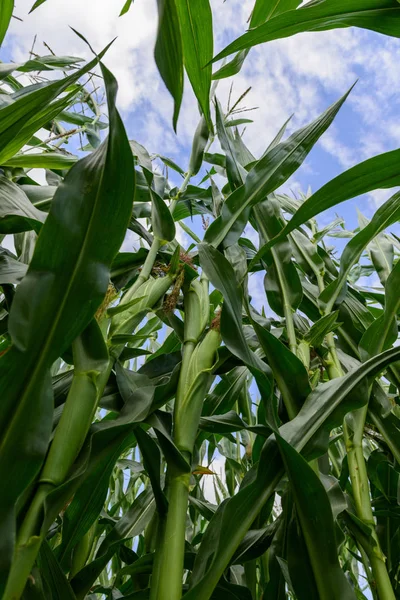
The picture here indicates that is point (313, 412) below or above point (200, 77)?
below

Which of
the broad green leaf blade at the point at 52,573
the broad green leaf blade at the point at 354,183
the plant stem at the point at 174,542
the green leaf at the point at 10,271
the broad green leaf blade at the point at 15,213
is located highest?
the broad green leaf blade at the point at 354,183

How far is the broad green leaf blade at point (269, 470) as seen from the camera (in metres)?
0.43

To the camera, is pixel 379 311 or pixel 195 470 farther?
pixel 379 311

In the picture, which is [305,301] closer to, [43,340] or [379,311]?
[379,311]

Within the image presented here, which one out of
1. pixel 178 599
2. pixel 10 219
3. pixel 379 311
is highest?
pixel 379 311

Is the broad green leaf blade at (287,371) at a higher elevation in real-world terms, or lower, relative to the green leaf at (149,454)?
higher

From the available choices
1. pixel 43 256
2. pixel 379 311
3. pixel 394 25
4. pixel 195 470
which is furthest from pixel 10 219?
pixel 379 311

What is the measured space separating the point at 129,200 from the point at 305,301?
490 millimetres

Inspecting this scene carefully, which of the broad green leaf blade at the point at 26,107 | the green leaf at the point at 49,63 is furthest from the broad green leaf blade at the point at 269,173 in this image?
the green leaf at the point at 49,63

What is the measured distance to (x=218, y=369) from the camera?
616mm

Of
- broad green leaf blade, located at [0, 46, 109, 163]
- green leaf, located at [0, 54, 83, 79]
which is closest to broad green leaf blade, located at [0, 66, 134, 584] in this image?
broad green leaf blade, located at [0, 46, 109, 163]

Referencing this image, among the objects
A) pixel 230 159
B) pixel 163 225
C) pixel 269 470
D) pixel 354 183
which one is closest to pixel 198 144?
pixel 230 159

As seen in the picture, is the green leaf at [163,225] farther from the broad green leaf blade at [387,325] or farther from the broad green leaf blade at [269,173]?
the broad green leaf blade at [387,325]

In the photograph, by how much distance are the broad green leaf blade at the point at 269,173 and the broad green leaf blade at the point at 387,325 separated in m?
0.19
